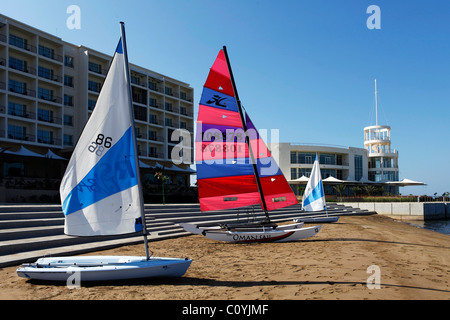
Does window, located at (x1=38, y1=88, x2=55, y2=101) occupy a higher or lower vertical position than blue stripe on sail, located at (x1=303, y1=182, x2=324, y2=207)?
higher

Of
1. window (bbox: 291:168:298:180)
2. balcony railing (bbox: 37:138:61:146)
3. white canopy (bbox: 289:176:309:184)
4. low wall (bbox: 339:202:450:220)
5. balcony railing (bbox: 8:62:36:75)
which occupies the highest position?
balcony railing (bbox: 8:62:36:75)

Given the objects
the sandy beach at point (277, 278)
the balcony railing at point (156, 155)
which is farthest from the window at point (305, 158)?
the sandy beach at point (277, 278)

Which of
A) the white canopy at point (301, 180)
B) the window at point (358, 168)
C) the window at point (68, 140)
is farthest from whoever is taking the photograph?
the window at point (358, 168)

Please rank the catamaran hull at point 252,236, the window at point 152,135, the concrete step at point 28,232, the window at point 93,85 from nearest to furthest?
the concrete step at point 28,232 → the catamaran hull at point 252,236 → the window at point 93,85 → the window at point 152,135

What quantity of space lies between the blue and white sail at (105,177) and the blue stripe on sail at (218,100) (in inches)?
243

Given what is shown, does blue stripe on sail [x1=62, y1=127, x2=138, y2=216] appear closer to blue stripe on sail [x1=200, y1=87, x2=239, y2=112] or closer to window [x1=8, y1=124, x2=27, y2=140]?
blue stripe on sail [x1=200, y1=87, x2=239, y2=112]

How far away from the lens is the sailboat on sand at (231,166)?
13445 mm

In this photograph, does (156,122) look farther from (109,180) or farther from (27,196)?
(109,180)

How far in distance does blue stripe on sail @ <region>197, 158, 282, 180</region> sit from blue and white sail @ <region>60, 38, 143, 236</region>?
19.5 ft

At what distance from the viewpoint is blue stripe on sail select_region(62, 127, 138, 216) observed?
742 centimetres

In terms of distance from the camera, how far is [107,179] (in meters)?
7.47

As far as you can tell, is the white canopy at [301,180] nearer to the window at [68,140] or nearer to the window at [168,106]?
the window at [168,106]

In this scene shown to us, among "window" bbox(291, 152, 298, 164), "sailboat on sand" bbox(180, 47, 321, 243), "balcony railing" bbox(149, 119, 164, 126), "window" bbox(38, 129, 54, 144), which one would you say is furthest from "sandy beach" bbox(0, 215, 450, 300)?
"window" bbox(291, 152, 298, 164)
